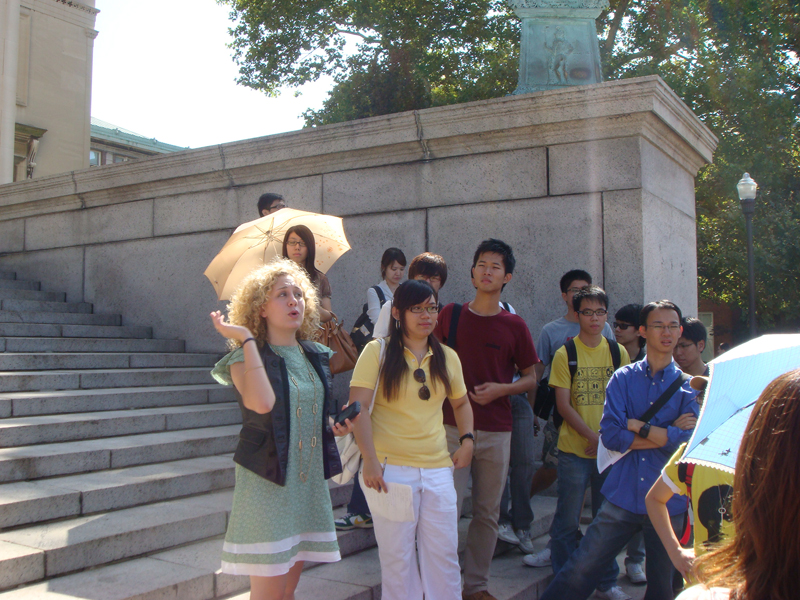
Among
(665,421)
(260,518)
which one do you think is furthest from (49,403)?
(665,421)

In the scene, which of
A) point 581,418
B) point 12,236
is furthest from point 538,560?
point 12,236

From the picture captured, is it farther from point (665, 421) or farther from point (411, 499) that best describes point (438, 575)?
point (665, 421)

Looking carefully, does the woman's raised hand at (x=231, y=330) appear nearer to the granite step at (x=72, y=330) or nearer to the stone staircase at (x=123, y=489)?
the stone staircase at (x=123, y=489)

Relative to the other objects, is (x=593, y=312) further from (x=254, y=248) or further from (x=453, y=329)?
(x=254, y=248)

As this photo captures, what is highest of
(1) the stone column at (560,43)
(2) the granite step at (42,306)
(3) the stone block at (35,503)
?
(1) the stone column at (560,43)

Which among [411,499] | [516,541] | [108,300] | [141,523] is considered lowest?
[516,541]

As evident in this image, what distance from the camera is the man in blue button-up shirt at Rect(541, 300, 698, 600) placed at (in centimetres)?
336

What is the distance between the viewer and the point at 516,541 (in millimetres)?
4656

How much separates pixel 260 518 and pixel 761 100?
72.0 ft

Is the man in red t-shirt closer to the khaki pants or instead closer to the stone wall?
the khaki pants

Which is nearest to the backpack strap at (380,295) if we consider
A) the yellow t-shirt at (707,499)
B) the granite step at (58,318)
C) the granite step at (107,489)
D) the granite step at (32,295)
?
the granite step at (107,489)

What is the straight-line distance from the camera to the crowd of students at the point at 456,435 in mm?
2883

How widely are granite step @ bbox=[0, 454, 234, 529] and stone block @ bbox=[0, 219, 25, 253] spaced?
627 cm

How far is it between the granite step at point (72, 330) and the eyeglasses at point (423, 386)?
17.1ft
